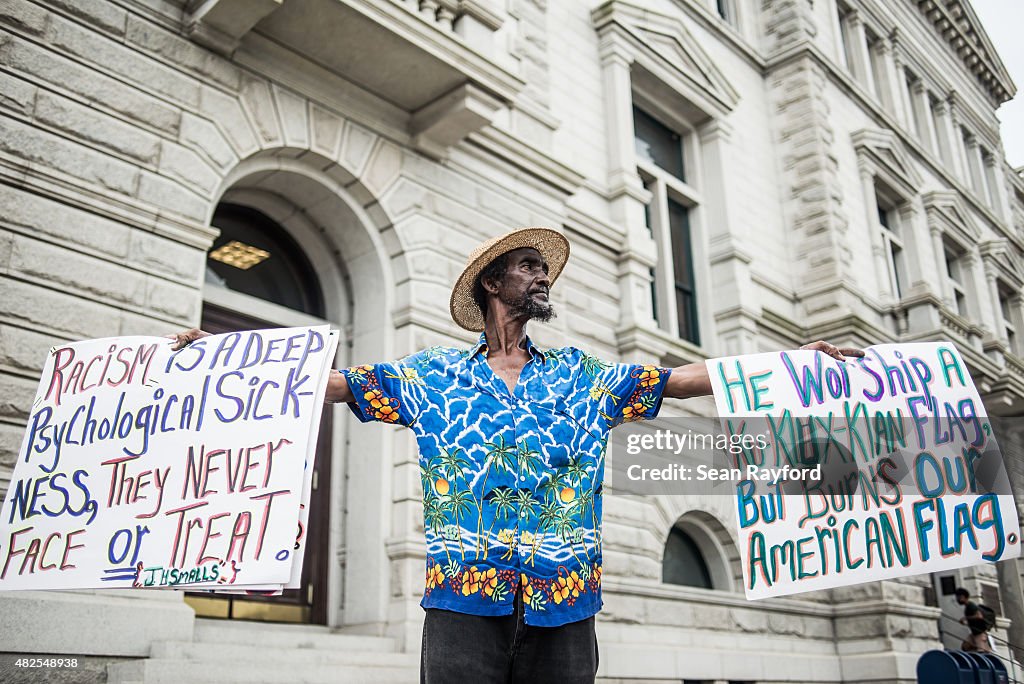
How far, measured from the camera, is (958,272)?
22.2 metres

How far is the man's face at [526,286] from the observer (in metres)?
3.61

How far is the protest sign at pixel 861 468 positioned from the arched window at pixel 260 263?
19.5 ft

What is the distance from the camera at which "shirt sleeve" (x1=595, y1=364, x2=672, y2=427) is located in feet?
11.2

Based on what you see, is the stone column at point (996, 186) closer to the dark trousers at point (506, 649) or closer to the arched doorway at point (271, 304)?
the arched doorway at point (271, 304)

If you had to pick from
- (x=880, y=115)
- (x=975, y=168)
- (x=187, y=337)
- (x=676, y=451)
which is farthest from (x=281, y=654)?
(x=975, y=168)

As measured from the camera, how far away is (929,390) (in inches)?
171

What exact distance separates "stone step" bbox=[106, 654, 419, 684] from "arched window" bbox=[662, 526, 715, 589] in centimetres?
604

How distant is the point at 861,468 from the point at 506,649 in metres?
2.09

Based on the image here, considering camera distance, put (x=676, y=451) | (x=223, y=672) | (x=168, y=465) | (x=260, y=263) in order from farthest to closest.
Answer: (x=676, y=451) < (x=260, y=263) < (x=223, y=672) < (x=168, y=465)

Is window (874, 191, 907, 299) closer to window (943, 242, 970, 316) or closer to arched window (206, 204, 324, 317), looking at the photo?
window (943, 242, 970, 316)

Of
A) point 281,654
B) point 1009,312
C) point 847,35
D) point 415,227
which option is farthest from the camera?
point 1009,312

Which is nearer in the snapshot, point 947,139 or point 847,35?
point 847,35

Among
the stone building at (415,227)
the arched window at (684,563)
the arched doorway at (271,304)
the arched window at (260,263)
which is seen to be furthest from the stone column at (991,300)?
the arched doorway at (271,304)

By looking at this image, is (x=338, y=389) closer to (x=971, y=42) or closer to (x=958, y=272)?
(x=958, y=272)
